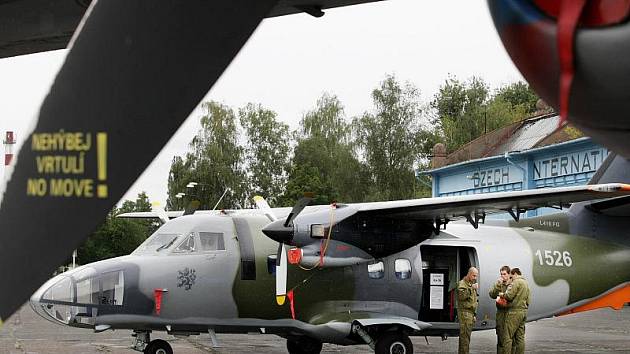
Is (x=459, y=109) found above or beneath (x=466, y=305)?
above

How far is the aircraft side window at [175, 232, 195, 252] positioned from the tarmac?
2710 mm

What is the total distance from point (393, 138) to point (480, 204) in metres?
35.7

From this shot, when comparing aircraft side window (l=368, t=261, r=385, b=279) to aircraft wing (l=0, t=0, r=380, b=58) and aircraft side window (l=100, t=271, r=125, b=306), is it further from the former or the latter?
aircraft wing (l=0, t=0, r=380, b=58)

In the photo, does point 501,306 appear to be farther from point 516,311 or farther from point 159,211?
point 159,211

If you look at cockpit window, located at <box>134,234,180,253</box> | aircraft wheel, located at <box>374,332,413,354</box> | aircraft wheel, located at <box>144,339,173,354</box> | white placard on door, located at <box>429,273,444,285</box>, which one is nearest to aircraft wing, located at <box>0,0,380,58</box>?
cockpit window, located at <box>134,234,180,253</box>

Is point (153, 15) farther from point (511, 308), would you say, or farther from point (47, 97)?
point (511, 308)

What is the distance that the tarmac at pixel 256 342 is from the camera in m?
15.2

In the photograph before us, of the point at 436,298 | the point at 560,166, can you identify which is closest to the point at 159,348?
the point at 436,298

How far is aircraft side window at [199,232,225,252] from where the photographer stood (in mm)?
12289

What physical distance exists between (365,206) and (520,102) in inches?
1401

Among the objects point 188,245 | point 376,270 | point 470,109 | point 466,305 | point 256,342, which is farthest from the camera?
point 470,109

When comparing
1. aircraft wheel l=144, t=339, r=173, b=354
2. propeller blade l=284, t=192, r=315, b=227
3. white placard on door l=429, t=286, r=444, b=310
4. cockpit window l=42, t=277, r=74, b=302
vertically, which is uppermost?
propeller blade l=284, t=192, r=315, b=227

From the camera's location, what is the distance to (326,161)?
167 ft

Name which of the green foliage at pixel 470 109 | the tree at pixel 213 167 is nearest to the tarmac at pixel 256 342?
the green foliage at pixel 470 109
